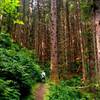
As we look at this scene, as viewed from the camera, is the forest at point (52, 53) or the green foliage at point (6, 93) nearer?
the green foliage at point (6, 93)

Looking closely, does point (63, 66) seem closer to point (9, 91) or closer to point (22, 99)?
point (22, 99)

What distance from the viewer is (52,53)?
16.6 metres

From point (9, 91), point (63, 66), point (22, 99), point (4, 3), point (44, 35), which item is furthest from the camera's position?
point (44, 35)

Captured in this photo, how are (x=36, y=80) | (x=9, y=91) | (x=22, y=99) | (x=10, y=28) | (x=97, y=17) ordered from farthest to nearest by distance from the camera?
(x=10, y=28), (x=36, y=80), (x=22, y=99), (x=9, y=91), (x=97, y=17)

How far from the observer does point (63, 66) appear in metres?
29.2

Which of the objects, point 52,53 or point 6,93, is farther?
point 52,53

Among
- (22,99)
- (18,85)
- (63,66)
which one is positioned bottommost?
(63,66)

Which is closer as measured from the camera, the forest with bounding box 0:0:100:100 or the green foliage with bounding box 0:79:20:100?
the green foliage with bounding box 0:79:20:100

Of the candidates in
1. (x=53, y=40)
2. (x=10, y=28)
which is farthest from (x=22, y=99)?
(x=10, y=28)

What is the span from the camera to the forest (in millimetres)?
10523

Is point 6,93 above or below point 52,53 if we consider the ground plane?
below

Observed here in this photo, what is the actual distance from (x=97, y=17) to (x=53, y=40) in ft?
35.5

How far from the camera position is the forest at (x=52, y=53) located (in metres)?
10.5

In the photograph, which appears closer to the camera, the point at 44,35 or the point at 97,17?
the point at 97,17
